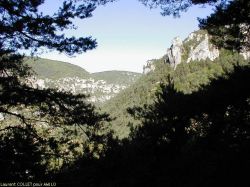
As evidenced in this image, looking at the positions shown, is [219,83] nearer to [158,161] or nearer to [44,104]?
[158,161]

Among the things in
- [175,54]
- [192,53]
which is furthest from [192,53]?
[175,54]

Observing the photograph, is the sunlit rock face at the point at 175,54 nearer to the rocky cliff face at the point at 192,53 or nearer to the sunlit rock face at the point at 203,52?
the rocky cliff face at the point at 192,53

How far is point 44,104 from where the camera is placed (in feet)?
31.3

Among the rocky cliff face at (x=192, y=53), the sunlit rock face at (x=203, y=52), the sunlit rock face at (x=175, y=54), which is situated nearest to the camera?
the sunlit rock face at (x=203, y=52)

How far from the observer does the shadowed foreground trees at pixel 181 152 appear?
5.50 meters

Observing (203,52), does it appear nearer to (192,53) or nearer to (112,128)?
(192,53)

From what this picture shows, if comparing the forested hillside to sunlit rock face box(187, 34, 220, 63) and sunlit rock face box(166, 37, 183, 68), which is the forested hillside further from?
sunlit rock face box(166, 37, 183, 68)

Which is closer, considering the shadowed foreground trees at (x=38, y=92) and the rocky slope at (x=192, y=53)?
the shadowed foreground trees at (x=38, y=92)

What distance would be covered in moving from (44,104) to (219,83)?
5080 mm

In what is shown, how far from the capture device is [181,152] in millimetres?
6164

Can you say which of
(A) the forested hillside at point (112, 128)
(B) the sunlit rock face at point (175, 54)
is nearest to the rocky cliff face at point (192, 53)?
(B) the sunlit rock face at point (175, 54)

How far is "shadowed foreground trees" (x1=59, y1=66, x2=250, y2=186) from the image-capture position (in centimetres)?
550

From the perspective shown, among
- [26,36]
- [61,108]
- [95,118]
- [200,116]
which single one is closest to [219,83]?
[200,116]

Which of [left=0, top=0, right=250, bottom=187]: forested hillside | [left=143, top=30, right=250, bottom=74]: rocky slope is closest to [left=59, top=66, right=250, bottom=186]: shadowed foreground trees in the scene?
[left=0, top=0, right=250, bottom=187]: forested hillside
